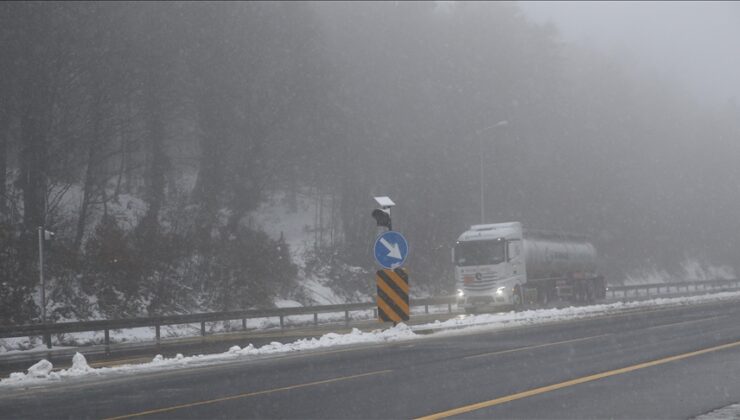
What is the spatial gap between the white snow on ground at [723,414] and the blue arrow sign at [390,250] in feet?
Answer: 43.4

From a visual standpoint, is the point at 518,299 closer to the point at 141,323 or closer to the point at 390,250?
the point at 390,250

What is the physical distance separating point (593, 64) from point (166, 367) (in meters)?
75.3

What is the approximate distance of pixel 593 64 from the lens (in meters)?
85.9

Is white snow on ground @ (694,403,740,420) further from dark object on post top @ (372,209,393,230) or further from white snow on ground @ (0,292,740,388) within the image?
dark object on post top @ (372,209,393,230)

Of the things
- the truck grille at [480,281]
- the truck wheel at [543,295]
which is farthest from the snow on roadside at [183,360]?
the truck wheel at [543,295]

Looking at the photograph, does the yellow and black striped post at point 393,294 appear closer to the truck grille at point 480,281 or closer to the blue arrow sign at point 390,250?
the blue arrow sign at point 390,250

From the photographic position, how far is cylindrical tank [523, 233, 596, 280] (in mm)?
38344

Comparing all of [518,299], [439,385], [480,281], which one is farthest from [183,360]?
[518,299]

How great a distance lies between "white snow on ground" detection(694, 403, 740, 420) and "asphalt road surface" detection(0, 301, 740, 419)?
9.7 inches

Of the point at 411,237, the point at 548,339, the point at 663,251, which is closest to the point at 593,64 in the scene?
the point at 663,251

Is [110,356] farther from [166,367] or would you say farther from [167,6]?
[167,6]

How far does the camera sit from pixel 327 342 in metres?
21.1

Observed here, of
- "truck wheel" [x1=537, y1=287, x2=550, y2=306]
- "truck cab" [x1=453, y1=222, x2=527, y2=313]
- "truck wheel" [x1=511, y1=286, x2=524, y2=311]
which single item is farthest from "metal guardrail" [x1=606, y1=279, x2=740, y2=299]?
"truck cab" [x1=453, y1=222, x2=527, y2=313]

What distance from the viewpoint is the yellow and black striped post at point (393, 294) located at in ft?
75.7
